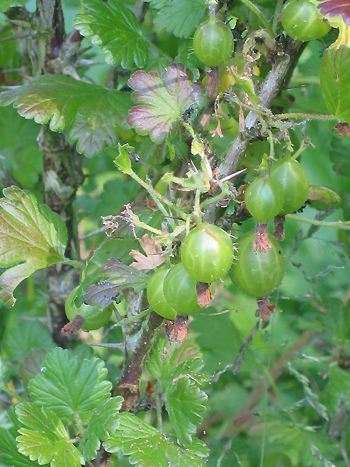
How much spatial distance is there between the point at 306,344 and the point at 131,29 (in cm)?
107

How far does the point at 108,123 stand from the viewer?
1184 millimetres

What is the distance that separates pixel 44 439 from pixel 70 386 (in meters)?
0.10

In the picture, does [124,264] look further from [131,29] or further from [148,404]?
[131,29]

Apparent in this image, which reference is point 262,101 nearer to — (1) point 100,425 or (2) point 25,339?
(1) point 100,425

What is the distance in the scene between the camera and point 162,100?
1.07 meters

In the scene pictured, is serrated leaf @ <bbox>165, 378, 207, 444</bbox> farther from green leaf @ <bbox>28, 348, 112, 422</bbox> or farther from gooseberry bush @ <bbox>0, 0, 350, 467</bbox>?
green leaf @ <bbox>28, 348, 112, 422</bbox>

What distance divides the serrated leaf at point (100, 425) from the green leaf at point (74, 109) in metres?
0.36

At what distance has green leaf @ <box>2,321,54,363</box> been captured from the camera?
5.18ft

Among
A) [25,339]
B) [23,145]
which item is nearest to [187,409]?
[25,339]

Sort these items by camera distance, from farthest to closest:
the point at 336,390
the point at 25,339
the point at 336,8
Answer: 1. the point at 25,339
2. the point at 336,390
3. the point at 336,8

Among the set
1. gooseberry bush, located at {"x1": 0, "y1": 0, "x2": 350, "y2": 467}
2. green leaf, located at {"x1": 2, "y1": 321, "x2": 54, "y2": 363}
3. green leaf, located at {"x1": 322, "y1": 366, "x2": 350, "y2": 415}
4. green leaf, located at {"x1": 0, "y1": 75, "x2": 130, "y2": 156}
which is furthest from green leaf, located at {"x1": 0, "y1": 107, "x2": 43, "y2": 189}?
green leaf, located at {"x1": 322, "y1": 366, "x2": 350, "y2": 415}

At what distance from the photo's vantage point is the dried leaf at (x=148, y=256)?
990 millimetres

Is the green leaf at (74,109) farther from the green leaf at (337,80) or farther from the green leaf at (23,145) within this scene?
the green leaf at (23,145)

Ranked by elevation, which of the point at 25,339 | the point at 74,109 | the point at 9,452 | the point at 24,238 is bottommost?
the point at 25,339
